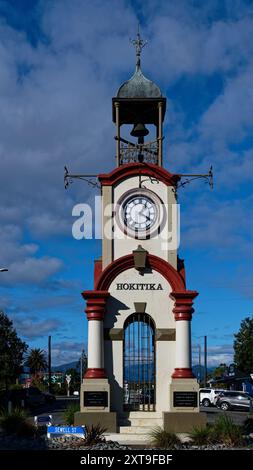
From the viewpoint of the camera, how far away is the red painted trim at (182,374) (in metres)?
21.1

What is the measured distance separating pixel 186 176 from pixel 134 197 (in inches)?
71.7

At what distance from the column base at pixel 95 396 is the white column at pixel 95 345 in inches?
18.7

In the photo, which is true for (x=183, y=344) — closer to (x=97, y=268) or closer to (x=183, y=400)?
(x=183, y=400)

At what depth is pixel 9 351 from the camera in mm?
47094

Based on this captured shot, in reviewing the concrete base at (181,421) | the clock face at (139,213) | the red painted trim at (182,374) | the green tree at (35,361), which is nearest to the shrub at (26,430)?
the concrete base at (181,421)

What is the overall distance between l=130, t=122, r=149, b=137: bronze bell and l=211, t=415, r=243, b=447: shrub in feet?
34.0

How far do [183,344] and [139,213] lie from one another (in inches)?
173

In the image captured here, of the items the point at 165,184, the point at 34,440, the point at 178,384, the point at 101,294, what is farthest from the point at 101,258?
the point at 34,440

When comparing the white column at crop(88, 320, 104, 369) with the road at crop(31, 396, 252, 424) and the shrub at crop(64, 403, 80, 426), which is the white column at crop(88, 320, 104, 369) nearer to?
the shrub at crop(64, 403, 80, 426)

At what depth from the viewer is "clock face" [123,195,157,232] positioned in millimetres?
22422

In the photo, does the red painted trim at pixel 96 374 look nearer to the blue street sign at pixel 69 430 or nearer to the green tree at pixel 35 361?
the blue street sign at pixel 69 430

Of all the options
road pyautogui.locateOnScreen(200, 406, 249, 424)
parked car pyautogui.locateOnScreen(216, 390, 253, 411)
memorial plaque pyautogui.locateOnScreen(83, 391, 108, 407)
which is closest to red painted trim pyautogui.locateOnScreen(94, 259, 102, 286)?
memorial plaque pyautogui.locateOnScreen(83, 391, 108, 407)

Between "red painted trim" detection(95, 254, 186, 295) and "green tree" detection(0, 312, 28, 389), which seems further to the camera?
"green tree" detection(0, 312, 28, 389)

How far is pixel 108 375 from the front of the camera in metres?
21.5
